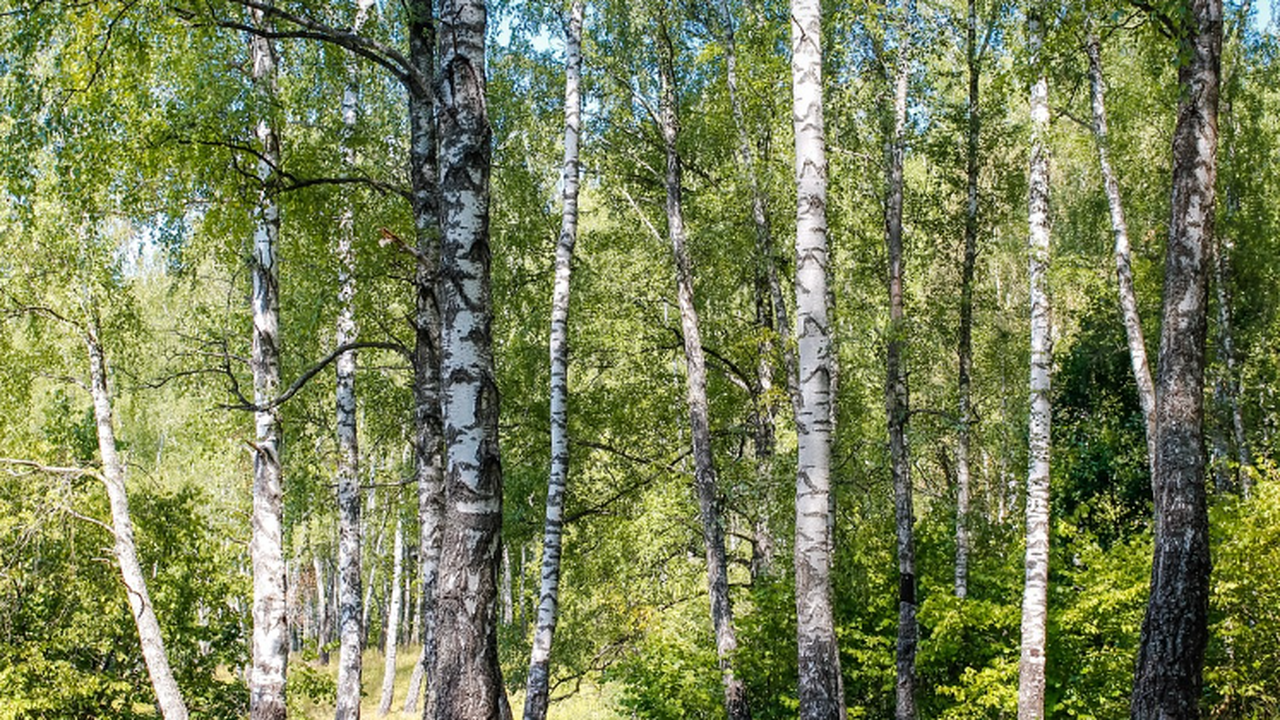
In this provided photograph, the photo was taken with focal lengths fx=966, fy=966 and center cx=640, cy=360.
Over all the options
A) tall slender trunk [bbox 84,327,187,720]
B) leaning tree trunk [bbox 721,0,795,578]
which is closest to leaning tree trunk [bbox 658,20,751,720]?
leaning tree trunk [bbox 721,0,795,578]

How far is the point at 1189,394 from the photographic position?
650 cm

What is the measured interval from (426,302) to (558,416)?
167 inches

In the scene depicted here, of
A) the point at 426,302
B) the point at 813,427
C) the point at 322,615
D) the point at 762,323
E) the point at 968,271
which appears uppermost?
the point at 968,271

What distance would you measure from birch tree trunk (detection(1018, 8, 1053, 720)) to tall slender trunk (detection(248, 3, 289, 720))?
6754mm

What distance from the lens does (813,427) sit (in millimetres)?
5613

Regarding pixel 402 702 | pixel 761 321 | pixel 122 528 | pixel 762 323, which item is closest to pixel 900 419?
pixel 762 323

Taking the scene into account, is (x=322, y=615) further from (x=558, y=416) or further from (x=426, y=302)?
(x=426, y=302)

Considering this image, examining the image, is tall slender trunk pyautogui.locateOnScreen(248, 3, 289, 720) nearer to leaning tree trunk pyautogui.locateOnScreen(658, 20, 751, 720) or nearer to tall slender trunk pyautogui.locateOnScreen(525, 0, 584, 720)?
tall slender trunk pyautogui.locateOnScreen(525, 0, 584, 720)

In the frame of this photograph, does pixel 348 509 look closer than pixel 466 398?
No

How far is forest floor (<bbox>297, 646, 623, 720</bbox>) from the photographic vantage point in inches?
839

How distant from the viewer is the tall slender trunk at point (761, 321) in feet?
40.9

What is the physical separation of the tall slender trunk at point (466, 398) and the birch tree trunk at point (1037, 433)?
640 centimetres

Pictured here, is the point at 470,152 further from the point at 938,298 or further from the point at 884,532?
the point at 938,298

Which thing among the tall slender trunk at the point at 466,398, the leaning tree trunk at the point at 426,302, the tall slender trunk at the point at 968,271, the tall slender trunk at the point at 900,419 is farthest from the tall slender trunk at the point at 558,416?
the tall slender trunk at the point at 466,398
